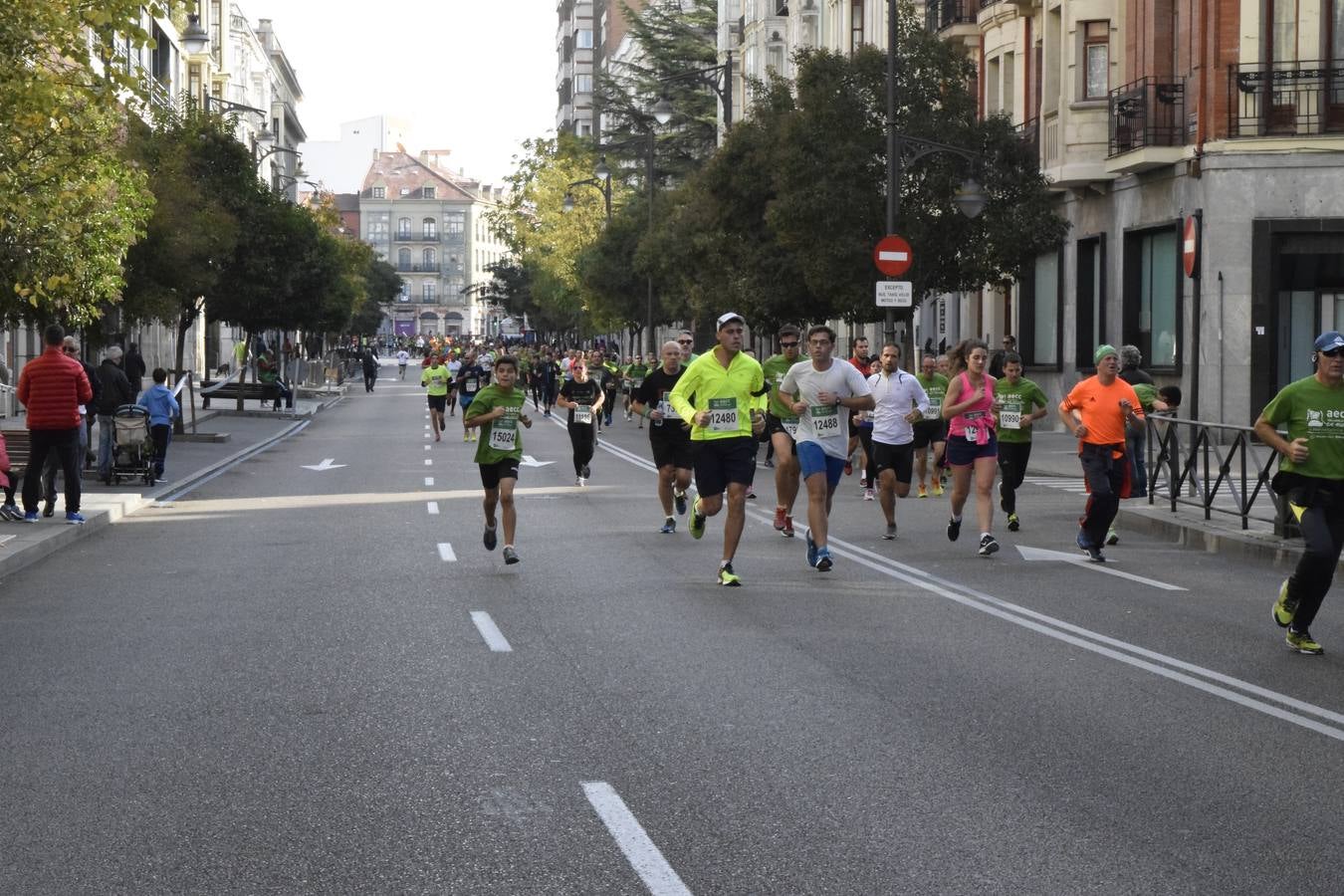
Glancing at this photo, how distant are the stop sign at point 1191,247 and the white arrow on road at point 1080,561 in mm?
13676

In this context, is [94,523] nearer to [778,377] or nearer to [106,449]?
[106,449]

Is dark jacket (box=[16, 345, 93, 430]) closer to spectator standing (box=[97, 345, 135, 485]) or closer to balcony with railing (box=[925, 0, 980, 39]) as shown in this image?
spectator standing (box=[97, 345, 135, 485])

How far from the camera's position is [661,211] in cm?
6300

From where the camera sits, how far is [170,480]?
1077 inches

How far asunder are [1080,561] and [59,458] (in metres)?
9.68

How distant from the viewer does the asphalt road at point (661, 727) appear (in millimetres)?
6148

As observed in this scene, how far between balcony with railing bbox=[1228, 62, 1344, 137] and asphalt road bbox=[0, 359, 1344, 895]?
16.9 meters

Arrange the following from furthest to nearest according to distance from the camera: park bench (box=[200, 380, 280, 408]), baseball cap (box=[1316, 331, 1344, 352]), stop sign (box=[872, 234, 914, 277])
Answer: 1. park bench (box=[200, 380, 280, 408])
2. stop sign (box=[872, 234, 914, 277])
3. baseball cap (box=[1316, 331, 1344, 352])

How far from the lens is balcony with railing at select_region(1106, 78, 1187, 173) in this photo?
1309 inches

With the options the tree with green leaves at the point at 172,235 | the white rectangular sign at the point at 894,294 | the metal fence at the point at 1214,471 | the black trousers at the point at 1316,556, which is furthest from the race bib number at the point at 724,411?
the tree with green leaves at the point at 172,235

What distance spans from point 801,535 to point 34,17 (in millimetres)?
7735

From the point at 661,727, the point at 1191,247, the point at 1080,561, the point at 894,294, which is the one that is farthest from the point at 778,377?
the point at 661,727

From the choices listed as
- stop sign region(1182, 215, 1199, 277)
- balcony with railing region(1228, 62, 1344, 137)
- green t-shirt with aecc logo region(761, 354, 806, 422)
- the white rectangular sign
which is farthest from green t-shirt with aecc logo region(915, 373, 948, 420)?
balcony with railing region(1228, 62, 1344, 137)

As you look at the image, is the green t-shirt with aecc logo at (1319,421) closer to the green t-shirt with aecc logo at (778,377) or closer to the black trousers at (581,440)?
the green t-shirt with aecc logo at (778,377)
